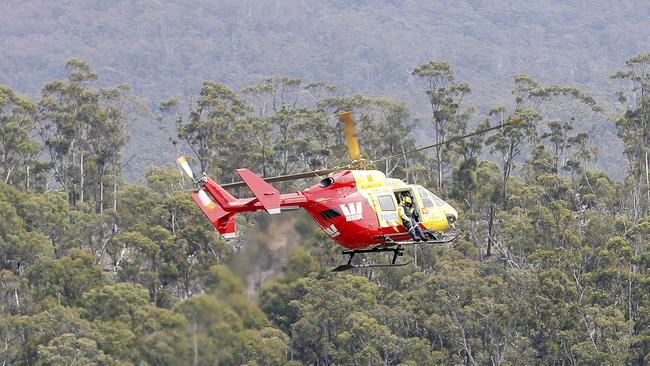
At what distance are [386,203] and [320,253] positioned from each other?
25.5m

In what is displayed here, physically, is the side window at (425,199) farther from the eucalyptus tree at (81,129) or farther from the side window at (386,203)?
the eucalyptus tree at (81,129)

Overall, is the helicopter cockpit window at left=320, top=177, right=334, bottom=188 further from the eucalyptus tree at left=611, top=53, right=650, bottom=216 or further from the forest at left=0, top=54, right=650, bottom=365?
the eucalyptus tree at left=611, top=53, right=650, bottom=216

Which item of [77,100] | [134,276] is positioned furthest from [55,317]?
[77,100]

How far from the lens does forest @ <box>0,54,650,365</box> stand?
48531 millimetres

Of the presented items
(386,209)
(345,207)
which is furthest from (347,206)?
(386,209)

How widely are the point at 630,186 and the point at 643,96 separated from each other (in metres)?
6.19

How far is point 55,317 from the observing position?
1953 inches

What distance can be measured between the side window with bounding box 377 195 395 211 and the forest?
238 inches

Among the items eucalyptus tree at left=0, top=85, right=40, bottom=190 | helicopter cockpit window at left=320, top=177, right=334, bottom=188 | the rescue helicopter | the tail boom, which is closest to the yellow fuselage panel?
the rescue helicopter

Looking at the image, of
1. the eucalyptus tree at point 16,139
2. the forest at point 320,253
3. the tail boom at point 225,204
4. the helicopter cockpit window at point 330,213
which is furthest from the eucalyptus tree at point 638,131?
the tail boom at point 225,204

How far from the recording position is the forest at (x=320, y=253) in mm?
48531

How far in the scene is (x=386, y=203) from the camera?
960 inches

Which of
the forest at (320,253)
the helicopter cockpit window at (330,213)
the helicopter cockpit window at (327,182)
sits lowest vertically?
the forest at (320,253)

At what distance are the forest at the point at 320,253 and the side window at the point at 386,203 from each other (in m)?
6.04
